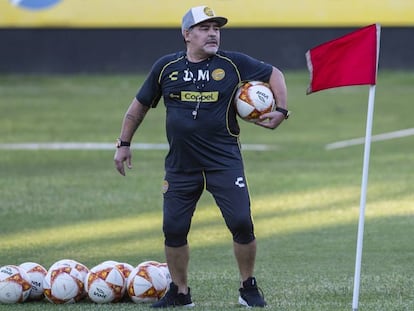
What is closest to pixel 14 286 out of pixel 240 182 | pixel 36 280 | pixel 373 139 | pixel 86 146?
pixel 36 280

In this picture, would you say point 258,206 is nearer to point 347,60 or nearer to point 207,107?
point 207,107

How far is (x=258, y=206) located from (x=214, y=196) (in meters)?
6.55

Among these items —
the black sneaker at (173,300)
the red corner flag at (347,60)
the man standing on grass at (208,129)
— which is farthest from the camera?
the black sneaker at (173,300)

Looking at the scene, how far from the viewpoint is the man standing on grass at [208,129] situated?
28.8ft

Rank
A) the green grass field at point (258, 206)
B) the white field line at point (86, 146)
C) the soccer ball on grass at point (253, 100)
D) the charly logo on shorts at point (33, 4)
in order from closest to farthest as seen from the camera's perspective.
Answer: the soccer ball on grass at point (253, 100) < the green grass field at point (258, 206) < the white field line at point (86, 146) < the charly logo on shorts at point (33, 4)

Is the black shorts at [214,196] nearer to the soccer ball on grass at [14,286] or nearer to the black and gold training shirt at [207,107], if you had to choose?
the black and gold training shirt at [207,107]

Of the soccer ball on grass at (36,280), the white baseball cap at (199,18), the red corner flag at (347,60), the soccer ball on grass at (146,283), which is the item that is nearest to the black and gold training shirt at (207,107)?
the white baseball cap at (199,18)

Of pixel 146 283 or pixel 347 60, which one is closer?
pixel 347 60

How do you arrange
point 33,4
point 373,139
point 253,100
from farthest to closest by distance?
point 33,4 → point 373,139 → point 253,100

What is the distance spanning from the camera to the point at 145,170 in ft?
61.3

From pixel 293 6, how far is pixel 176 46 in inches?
115

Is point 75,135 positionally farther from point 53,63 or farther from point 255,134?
point 53,63

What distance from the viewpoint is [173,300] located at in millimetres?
8977

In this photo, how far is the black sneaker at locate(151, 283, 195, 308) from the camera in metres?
8.96
